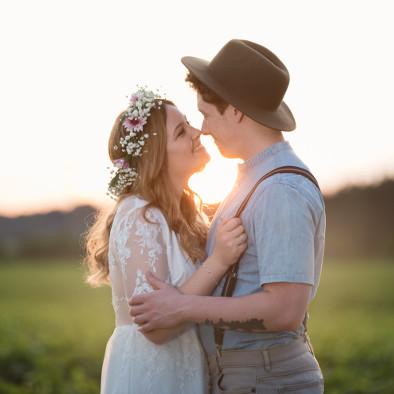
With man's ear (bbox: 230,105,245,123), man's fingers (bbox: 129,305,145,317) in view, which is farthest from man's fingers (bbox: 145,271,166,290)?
man's ear (bbox: 230,105,245,123)

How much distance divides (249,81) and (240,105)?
0.14m

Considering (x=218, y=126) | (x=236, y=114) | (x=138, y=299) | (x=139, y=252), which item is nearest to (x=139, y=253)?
(x=139, y=252)

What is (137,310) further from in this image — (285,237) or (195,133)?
(195,133)

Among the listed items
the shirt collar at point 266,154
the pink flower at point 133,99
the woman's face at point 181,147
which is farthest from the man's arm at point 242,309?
the pink flower at point 133,99

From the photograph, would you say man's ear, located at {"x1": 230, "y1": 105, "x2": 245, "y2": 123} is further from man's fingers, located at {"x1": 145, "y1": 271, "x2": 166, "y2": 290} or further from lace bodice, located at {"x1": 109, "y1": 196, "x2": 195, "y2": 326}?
man's fingers, located at {"x1": 145, "y1": 271, "x2": 166, "y2": 290}

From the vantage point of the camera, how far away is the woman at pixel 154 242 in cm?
→ 414

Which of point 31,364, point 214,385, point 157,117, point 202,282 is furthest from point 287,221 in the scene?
point 31,364

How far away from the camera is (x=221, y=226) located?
12.6ft

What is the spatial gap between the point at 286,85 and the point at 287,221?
85 centimetres

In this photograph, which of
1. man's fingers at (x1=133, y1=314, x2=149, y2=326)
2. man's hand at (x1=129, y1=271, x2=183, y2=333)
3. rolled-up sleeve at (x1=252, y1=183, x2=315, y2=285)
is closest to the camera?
rolled-up sleeve at (x1=252, y1=183, x2=315, y2=285)

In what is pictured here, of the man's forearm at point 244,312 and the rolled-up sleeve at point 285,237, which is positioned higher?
the rolled-up sleeve at point 285,237

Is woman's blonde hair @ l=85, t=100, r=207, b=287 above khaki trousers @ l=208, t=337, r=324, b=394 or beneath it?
above

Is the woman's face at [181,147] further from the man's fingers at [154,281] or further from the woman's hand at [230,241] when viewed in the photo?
the woman's hand at [230,241]

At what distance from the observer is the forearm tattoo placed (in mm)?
3615
